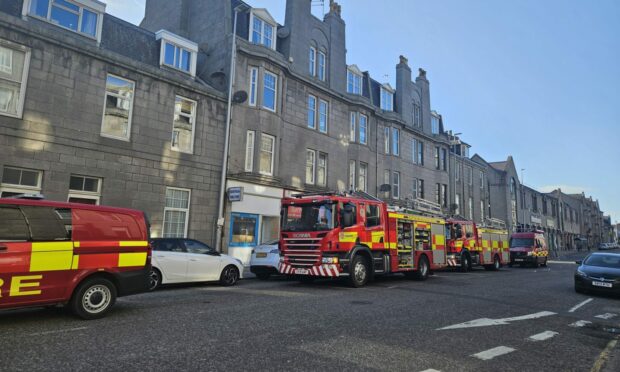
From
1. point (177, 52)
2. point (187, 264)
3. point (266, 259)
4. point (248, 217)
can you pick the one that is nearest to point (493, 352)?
point (187, 264)

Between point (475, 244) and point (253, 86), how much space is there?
14.8 m

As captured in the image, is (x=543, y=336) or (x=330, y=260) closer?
(x=543, y=336)

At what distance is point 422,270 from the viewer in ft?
51.8

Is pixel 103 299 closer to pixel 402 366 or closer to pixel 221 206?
pixel 402 366

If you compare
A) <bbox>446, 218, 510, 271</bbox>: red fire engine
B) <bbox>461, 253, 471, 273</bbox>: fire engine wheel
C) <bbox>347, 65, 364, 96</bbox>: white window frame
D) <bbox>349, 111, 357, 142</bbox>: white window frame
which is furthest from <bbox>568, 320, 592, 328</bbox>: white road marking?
<bbox>347, 65, 364, 96</bbox>: white window frame

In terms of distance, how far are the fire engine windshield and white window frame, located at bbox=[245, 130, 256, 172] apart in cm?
746

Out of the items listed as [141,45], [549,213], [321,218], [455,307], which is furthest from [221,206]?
[549,213]

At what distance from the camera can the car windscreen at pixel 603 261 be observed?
42.4 feet

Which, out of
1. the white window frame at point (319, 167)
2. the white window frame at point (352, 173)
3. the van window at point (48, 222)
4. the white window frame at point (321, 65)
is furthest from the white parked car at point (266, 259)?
the white window frame at point (321, 65)

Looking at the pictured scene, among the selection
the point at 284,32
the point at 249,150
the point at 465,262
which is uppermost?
the point at 284,32

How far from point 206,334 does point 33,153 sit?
11080 mm

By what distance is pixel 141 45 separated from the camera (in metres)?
18.1

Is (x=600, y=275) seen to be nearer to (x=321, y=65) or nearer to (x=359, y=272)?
(x=359, y=272)

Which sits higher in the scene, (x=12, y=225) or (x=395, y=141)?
(x=395, y=141)
